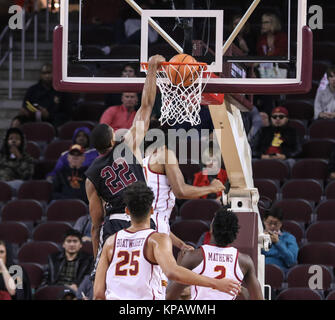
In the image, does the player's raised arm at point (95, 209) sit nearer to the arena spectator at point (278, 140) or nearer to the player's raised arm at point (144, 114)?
the player's raised arm at point (144, 114)

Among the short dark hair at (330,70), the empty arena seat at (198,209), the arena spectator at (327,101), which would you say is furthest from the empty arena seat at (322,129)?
the empty arena seat at (198,209)

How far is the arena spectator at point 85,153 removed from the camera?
476 inches

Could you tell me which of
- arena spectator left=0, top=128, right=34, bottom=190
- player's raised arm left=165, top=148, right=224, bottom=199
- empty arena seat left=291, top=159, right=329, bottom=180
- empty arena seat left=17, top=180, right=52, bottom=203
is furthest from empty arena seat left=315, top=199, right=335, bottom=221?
arena spectator left=0, top=128, right=34, bottom=190

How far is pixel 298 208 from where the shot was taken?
1109cm

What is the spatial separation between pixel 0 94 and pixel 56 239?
3.89m

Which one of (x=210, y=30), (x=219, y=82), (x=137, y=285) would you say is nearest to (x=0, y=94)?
(x=210, y=30)

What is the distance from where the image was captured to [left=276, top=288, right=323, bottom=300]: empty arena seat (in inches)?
377

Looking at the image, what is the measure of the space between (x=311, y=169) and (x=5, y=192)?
147 inches

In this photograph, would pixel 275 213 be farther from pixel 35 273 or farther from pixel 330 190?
pixel 35 273

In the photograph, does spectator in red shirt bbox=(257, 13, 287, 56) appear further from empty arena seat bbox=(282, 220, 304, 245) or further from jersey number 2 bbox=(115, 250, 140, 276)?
jersey number 2 bbox=(115, 250, 140, 276)
